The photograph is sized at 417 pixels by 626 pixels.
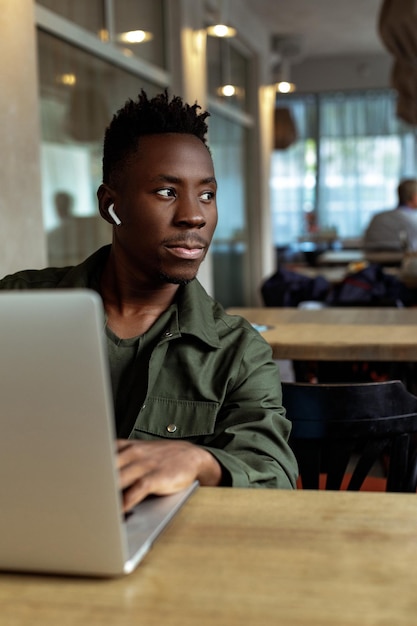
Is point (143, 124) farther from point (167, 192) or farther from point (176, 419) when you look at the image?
point (176, 419)

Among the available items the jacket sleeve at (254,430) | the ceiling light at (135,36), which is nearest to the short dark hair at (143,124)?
the jacket sleeve at (254,430)

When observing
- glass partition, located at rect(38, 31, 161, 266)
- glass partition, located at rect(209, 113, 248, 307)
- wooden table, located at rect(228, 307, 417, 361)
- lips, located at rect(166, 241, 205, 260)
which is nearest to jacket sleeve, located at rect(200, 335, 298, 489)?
lips, located at rect(166, 241, 205, 260)

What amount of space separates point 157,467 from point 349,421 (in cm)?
78

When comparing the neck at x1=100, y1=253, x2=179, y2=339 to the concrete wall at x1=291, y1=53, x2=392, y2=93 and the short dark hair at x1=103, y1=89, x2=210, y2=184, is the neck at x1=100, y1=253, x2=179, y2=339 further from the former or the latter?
the concrete wall at x1=291, y1=53, x2=392, y2=93

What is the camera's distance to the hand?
0.97m

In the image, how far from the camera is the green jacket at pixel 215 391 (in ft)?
4.11

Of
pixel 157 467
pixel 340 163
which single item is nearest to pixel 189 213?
pixel 157 467

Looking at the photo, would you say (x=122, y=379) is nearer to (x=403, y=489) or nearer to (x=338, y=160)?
(x=403, y=489)

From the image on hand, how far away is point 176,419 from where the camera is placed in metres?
1.32

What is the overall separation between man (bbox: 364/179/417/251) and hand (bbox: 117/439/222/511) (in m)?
6.56

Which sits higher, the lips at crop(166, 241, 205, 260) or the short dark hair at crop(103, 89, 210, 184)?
the short dark hair at crop(103, 89, 210, 184)

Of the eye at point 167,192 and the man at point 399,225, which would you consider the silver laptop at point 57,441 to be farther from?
the man at point 399,225

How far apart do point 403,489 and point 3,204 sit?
94.4 inches

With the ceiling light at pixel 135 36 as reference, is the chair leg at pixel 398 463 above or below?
below
